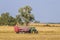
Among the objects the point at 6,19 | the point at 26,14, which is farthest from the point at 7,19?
the point at 26,14

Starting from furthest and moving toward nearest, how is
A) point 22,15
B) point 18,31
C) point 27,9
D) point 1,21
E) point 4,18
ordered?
point 4,18, point 1,21, point 22,15, point 27,9, point 18,31

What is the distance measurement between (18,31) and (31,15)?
47.8 metres

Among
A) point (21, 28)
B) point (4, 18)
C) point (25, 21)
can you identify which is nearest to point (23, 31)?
point (21, 28)

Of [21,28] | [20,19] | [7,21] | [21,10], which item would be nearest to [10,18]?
[7,21]

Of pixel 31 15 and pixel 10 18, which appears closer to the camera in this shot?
pixel 31 15

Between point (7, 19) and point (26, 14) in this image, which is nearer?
point (26, 14)

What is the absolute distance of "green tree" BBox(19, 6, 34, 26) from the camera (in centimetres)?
7631

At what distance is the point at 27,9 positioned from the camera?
75.8 m

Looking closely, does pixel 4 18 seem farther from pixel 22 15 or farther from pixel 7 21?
pixel 22 15

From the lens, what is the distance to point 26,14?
80062 millimetres

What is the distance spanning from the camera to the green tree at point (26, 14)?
76.3 metres

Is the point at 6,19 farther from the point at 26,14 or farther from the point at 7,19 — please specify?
the point at 26,14

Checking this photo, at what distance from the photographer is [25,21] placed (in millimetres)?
76000

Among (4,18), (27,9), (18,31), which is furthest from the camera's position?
(4,18)
